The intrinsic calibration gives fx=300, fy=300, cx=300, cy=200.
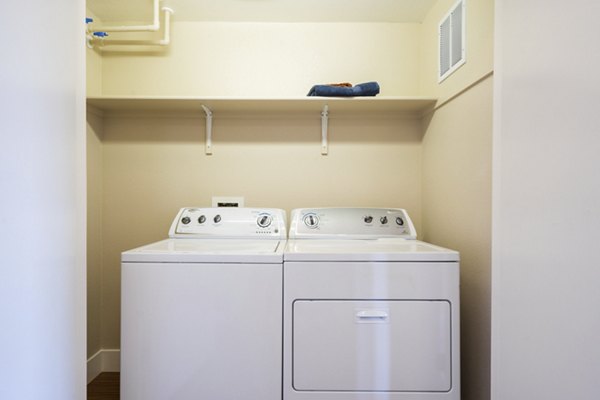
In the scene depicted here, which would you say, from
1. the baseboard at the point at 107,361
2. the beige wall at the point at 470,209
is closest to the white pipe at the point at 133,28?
the beige wall at the point at 470,209

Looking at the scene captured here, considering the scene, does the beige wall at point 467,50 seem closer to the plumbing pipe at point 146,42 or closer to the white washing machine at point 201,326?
the white washing machine at point 201,326

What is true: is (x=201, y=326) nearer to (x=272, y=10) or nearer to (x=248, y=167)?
(x=248, y=167)

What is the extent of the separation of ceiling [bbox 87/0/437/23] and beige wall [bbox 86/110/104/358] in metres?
0.68

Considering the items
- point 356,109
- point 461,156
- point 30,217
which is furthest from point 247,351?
point 356,109

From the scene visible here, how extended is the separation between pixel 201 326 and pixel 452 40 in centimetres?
183

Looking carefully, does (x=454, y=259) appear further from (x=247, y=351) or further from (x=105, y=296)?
(x=105, y=296)

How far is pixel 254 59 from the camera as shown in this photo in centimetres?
205

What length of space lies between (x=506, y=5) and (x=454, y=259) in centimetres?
85

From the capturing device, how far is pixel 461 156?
1.49 meters

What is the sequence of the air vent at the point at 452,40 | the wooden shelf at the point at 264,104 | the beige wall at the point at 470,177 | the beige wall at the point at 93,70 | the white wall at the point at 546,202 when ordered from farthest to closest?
the beige wall at the point at 93,70
the wooden shelf at the point at 264,104
the air vent at the point at 452,40
the beige wall at the point at 470,177
the white wall at the point at 546,202

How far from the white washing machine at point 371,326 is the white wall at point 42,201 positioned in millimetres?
683

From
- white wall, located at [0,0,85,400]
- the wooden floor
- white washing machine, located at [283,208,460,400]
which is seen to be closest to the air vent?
white washing machine, located at [283,208,460,400]

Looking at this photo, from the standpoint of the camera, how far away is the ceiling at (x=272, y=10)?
1.84 m

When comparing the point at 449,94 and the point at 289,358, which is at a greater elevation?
the point at 449,94
